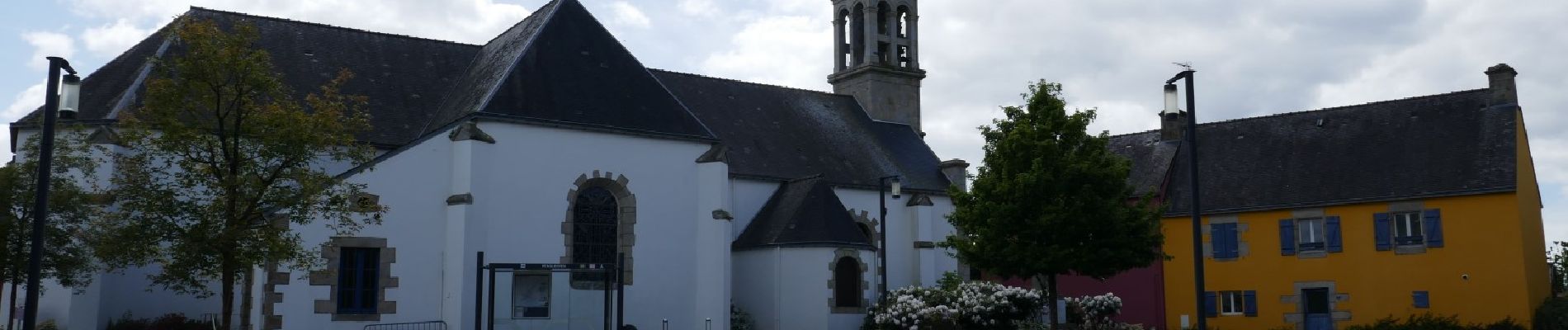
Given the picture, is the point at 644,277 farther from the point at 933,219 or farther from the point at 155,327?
the point at 933,219

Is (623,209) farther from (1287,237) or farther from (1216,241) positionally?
(1287,237)

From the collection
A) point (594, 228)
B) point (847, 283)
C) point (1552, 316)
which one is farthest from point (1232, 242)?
point (594, 228)

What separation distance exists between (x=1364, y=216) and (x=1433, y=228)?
172 cm

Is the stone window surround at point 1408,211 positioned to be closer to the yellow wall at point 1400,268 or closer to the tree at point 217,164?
the yellow wall at point 1400,268

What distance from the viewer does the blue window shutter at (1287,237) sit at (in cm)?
3353

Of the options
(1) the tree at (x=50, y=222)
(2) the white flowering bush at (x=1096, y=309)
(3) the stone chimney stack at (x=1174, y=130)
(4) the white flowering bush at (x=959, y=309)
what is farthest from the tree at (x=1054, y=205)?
(1) the tree at (x=50, y=222)

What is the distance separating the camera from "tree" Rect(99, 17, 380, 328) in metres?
18.0

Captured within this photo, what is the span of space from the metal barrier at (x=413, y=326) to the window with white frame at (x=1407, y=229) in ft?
76.6

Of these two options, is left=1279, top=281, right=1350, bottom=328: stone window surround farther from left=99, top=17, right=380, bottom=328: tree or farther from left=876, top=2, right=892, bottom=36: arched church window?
left=99, top=17, right=380, bottom=328: tree

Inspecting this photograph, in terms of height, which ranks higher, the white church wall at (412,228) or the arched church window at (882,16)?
the arched church window at (882,16)

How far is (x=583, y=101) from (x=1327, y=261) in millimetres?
19921

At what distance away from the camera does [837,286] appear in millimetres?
29531

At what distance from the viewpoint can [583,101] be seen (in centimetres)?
2639

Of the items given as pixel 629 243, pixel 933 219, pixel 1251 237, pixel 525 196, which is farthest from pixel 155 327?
pixel 1251 237
